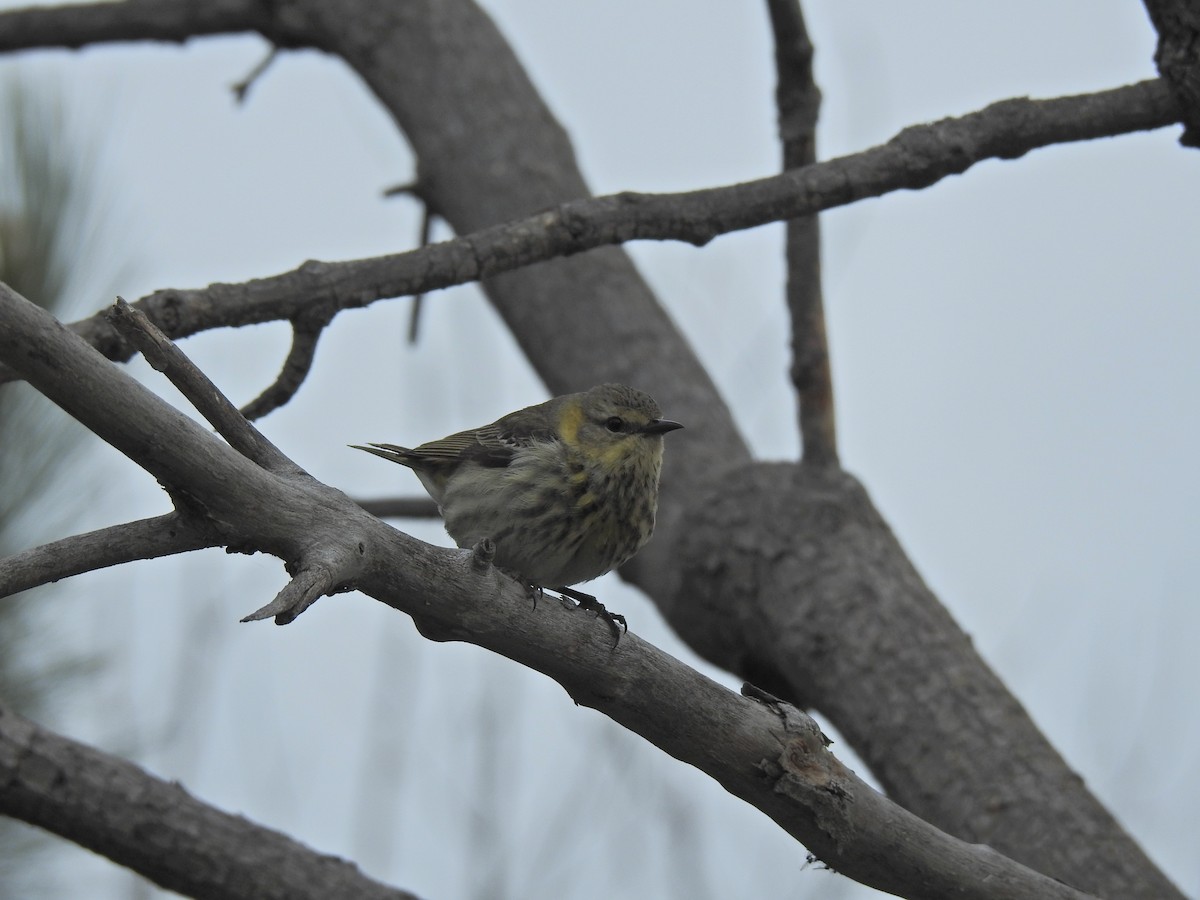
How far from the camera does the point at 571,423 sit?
5.78 m

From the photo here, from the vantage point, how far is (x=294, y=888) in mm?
2836

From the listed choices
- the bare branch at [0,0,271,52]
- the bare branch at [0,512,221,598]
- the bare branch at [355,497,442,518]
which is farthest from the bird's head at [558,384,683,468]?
the bare branch at [0,0,271,52]

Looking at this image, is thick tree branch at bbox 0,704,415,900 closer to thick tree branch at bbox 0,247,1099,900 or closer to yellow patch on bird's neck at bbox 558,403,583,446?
thick tree branch at bbox 0,247,1099,900

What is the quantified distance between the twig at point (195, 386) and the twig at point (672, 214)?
142 cm

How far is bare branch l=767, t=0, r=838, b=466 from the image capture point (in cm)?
604

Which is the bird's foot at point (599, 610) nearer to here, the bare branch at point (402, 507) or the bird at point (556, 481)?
the bird at point (556, 481)

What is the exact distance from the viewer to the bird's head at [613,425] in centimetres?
559

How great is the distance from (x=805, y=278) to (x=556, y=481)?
1.97m

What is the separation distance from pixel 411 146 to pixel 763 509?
3624 millimetres

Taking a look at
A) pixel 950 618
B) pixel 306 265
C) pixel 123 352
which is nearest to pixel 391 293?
pixel 306 265

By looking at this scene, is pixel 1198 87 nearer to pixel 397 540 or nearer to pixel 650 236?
→ pixel 650 236

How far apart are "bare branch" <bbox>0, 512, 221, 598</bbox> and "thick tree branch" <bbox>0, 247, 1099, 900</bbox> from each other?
4.4 inches

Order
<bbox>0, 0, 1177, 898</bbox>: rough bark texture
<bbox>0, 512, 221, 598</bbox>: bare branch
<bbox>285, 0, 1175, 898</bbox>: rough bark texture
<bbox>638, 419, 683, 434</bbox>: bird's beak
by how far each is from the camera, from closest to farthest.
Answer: <bbox>0, 512, 221, 598</bbox>: bare branch, <bbox>0, 0, 1177, 898</bbox>: rough bark texture, <bbox>285, 0, 1175, 898</bbox>: rough bark texture, <bbox>638, 419, 683, 434</bbox>: bird's beak

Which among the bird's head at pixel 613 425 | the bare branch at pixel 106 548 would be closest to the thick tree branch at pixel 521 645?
the bare branch at pixel 106 548
